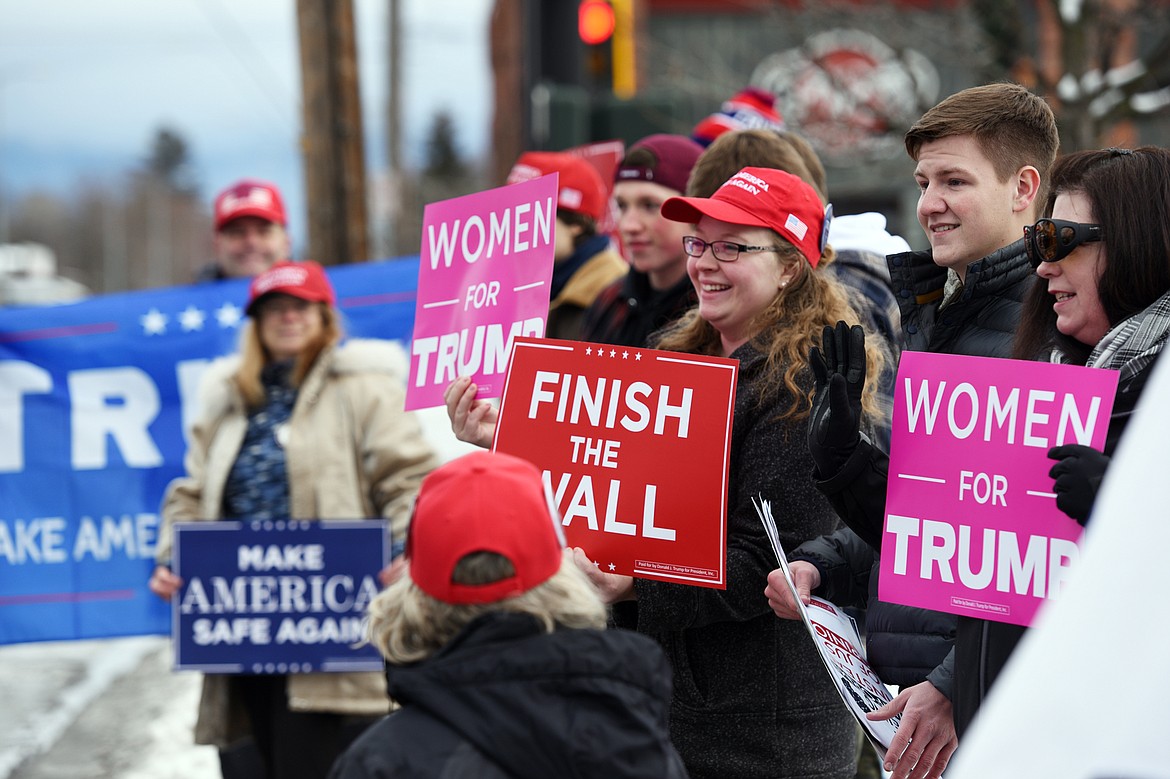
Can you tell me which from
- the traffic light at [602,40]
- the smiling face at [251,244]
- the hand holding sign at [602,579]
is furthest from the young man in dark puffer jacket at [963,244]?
the traffic light at [602,40]

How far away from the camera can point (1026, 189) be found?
3045mm

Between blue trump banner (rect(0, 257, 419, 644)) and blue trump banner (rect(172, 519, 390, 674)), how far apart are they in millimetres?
1139

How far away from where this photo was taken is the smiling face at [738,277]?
3.30 m

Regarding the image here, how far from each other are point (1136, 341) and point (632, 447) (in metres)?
1.08

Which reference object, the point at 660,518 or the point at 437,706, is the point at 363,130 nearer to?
the point at 660,518

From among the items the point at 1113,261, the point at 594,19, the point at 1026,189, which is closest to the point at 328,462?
the point at 1026,189

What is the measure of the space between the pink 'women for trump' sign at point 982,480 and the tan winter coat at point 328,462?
2.55m

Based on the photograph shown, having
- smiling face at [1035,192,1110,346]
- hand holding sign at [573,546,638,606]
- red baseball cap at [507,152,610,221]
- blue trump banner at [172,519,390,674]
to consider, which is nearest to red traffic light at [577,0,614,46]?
→ red baseball cap at [507,152,610,221]

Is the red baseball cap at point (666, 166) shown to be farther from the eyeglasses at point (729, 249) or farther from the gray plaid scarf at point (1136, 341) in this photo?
the gray plaid scarf at point (1136, 341)

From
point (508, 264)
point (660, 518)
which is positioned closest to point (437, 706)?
point (660, 518)

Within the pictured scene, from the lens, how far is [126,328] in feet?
20.6

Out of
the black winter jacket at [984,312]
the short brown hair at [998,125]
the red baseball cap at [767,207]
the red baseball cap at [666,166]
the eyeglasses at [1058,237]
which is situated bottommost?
the black winter jacket at [984,312]

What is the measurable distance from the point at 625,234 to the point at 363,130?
5.31 metres

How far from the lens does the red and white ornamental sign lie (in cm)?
298
